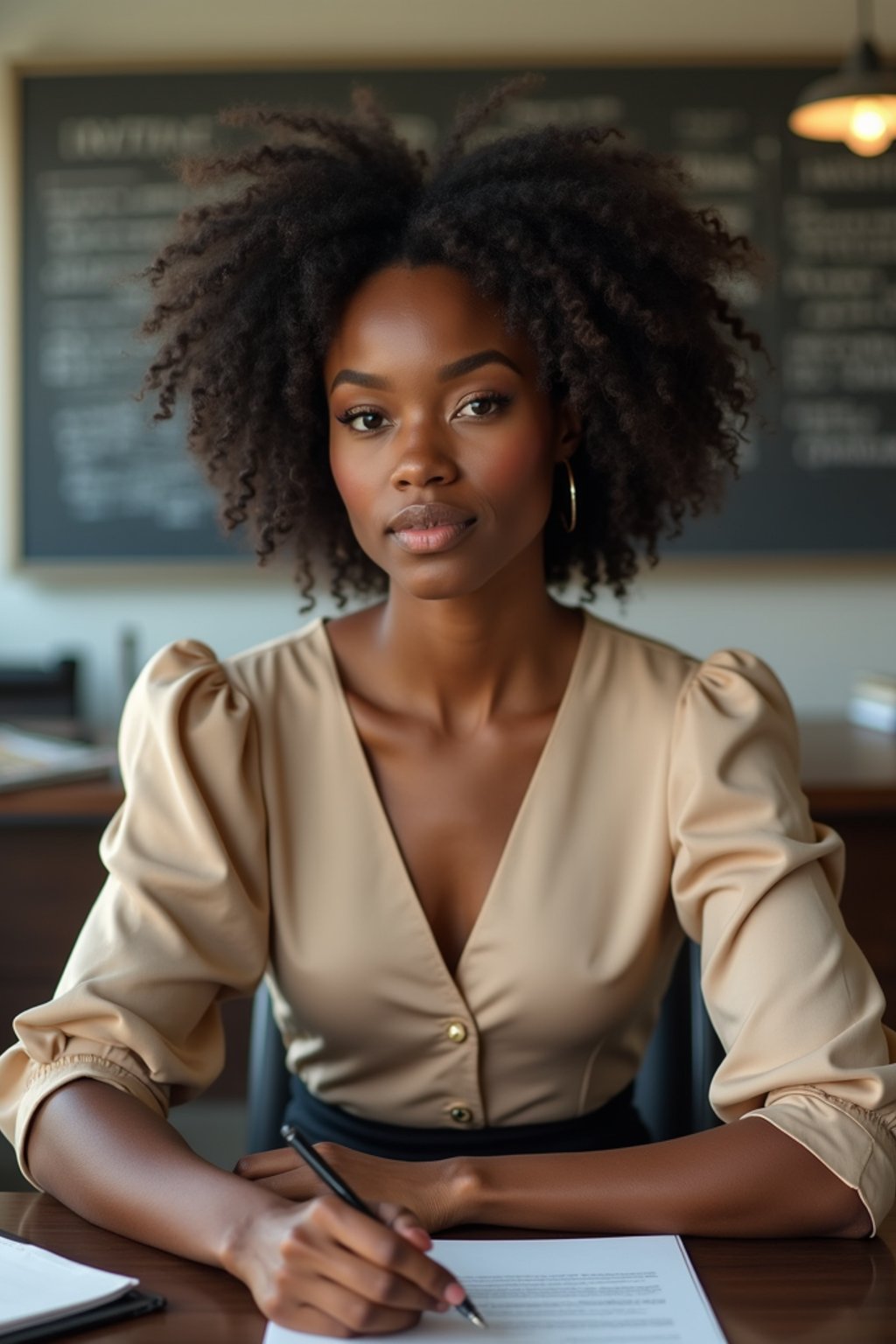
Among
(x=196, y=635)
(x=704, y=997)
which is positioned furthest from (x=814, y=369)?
(x=704, y=997)

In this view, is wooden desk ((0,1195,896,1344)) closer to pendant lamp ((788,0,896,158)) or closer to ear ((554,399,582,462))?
ear ((554,399,582,462))

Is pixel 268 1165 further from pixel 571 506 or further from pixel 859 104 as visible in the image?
pixel 859 104

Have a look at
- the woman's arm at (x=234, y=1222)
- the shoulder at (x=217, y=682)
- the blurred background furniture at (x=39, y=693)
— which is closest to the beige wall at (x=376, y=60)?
the blurred background furniture at (x=39, y=693)

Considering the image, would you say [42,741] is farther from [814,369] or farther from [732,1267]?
[814,369]

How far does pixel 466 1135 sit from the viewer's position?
1.38 metres

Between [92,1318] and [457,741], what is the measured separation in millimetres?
716

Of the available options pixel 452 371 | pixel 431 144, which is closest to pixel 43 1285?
pixel 452 371

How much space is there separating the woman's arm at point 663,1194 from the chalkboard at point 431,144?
2.58 meters

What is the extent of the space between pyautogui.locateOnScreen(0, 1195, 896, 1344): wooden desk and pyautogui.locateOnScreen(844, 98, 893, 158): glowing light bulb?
7.32 ft

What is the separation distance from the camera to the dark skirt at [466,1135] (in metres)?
1.37

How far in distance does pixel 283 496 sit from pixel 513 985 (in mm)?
549

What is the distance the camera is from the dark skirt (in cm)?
137

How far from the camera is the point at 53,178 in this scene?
3.55m

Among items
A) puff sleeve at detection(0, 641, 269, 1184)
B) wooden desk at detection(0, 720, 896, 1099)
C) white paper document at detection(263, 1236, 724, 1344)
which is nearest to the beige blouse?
puff sleeve at detection(0, 641, 269, 1184)
